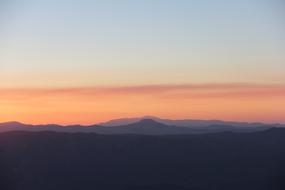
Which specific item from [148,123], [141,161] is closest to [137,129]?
[148,123]

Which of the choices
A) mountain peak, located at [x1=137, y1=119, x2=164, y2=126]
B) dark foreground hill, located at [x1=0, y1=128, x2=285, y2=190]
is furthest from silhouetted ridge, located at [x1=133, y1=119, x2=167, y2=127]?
dark foreground hill, located at [x1=0, y1=128, x2=285, y2=190]

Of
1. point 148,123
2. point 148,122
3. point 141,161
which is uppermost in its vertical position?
point 148,122

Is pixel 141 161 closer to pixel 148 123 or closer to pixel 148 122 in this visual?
pixel 148 123

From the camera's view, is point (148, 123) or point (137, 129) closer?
point (137, 129)

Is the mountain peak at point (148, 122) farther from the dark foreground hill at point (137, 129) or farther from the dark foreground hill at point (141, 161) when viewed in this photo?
the dark foreground hill at point (141, 161)

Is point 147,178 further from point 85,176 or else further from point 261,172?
point 261,172

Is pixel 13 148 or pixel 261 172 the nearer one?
pixel 261 172

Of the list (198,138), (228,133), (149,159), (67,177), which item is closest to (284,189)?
(67,177)

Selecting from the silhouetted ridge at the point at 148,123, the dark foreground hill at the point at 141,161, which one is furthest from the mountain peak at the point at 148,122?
the dark foreground hill at the point at 141,161
